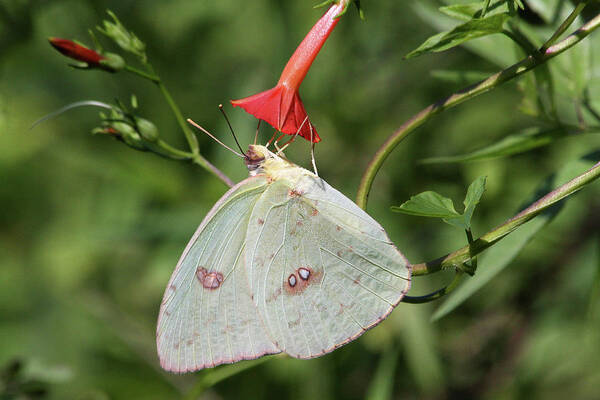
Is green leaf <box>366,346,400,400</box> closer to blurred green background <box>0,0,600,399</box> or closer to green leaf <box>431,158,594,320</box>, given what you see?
blurred green background <box>0,0,600,399</box>

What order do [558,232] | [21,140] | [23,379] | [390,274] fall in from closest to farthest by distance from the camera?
[390,274] < [23,379] < [558,232] < [21,140]

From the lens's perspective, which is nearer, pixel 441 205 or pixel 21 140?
pixel 441 205

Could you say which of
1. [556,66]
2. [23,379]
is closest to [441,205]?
[556,66]

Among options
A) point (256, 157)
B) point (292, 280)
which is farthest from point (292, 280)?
point (256, 157)

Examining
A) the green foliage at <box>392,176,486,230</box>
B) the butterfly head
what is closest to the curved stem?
the green foliage at <box>392,176,486,230</box>

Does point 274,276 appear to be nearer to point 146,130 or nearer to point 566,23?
point 146,130

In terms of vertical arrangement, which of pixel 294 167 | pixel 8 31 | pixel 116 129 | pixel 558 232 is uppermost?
pixel 8 31

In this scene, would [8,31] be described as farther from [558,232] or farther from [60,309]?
[558,232]
